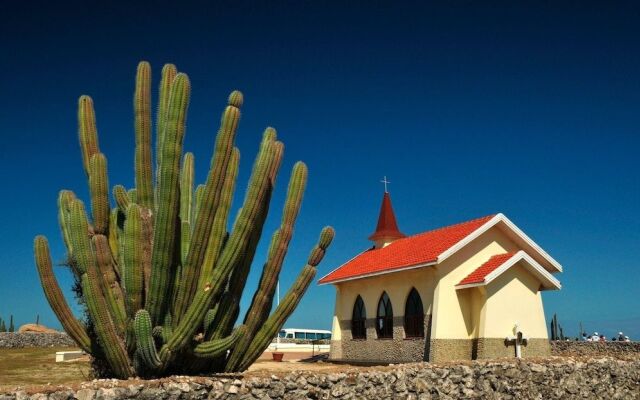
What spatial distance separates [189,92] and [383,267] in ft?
52.6

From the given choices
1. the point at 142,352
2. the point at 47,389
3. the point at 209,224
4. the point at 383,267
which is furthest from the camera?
the point at 383,267

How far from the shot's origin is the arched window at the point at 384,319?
2667cm

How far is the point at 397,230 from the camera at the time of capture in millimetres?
32344

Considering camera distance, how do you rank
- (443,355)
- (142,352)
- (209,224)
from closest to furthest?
(142,352) → (209,224) → (443,355)

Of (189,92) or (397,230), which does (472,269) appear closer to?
(397,230)

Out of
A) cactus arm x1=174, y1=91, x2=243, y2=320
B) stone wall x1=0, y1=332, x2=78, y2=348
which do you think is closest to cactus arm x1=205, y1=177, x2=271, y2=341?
cactus arm x1=174, y1=91, x2=243, y2=320

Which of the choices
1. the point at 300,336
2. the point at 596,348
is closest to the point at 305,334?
the point at 300,336

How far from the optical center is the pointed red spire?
32.2m

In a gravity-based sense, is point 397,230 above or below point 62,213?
above

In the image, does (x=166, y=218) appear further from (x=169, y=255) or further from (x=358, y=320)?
(x=358, y=320)

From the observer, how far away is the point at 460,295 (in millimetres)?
24094

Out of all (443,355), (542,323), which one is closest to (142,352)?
(443,355)

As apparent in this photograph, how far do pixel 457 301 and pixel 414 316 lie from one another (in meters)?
2.12

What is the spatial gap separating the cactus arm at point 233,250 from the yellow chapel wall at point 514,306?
13573 mm
